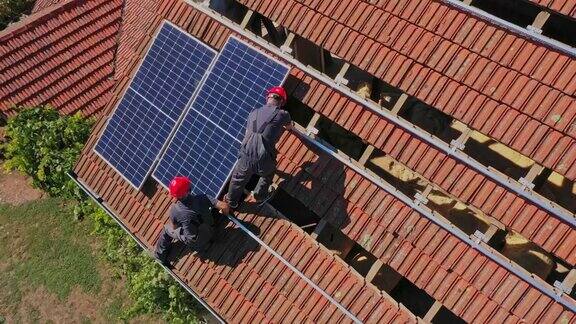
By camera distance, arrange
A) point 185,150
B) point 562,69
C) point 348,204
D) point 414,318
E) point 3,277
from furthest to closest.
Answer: point 3,277
point 185,150
point 348,204
point 414,318
point 562,69

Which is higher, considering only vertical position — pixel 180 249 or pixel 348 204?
pixel 348 204

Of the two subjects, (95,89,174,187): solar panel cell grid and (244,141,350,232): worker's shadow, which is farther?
(95,89,174,187): solar panel cell grid

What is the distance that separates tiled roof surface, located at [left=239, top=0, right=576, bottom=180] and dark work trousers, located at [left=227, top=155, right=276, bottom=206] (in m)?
2.49

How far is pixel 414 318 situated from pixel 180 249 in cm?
455

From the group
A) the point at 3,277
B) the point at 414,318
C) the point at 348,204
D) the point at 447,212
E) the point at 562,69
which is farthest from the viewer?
the point at 3,277

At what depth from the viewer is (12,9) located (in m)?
17.7

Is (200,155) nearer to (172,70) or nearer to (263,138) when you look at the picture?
(263,138)

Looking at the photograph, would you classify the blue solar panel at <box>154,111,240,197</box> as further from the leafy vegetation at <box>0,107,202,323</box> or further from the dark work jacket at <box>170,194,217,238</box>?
the leafy vegetation at <box>0,107,202,323</box>

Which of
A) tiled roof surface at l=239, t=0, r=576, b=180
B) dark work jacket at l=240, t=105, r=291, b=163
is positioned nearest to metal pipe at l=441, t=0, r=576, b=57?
tiled roof surface at l=239, t=0, r=576, b=180

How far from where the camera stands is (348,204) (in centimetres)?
920

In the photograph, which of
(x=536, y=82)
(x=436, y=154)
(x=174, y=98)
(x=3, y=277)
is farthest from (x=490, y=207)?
(x=3, y=277)

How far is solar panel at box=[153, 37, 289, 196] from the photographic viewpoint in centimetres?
964

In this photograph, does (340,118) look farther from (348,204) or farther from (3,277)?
(3,277)

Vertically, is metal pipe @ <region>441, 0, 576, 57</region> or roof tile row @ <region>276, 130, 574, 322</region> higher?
metal pipe @ <region>441, 0, 576, 57</region>
